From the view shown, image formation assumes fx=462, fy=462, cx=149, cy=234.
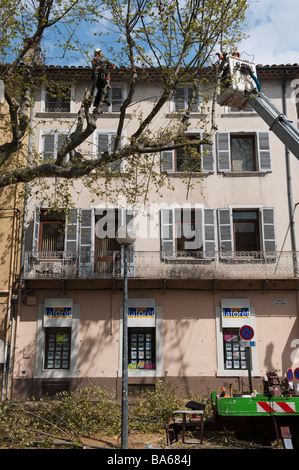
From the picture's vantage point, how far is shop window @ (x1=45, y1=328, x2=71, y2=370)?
1681 centimetres

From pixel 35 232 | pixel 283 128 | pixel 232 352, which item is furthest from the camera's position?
pixel 35 232

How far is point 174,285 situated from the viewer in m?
17.1

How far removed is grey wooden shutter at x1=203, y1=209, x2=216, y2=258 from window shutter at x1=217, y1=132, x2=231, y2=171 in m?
1.86

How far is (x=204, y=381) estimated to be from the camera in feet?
53.8

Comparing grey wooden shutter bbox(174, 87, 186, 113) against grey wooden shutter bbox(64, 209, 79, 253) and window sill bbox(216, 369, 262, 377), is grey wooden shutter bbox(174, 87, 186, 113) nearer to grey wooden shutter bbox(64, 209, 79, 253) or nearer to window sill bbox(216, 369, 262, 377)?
grey wooden shutter bbox(64, 209, 79, 253)

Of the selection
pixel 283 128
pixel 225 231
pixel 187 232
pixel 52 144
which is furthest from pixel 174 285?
pixel 283 128

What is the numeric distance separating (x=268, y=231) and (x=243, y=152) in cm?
349

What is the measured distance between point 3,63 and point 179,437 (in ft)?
33.3

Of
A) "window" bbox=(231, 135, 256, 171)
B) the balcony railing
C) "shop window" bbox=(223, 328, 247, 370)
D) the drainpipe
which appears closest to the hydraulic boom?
"window" bbox=(231, 135, 256, 171)

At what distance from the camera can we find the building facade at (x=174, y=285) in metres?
16.6

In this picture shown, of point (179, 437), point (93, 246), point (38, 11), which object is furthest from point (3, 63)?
point (179, 437)

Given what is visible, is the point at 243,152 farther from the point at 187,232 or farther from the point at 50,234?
the point at 50,234

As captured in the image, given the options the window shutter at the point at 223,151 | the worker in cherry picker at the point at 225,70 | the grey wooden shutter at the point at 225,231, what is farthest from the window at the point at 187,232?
the worker in cherry picker at the point at 225,70
